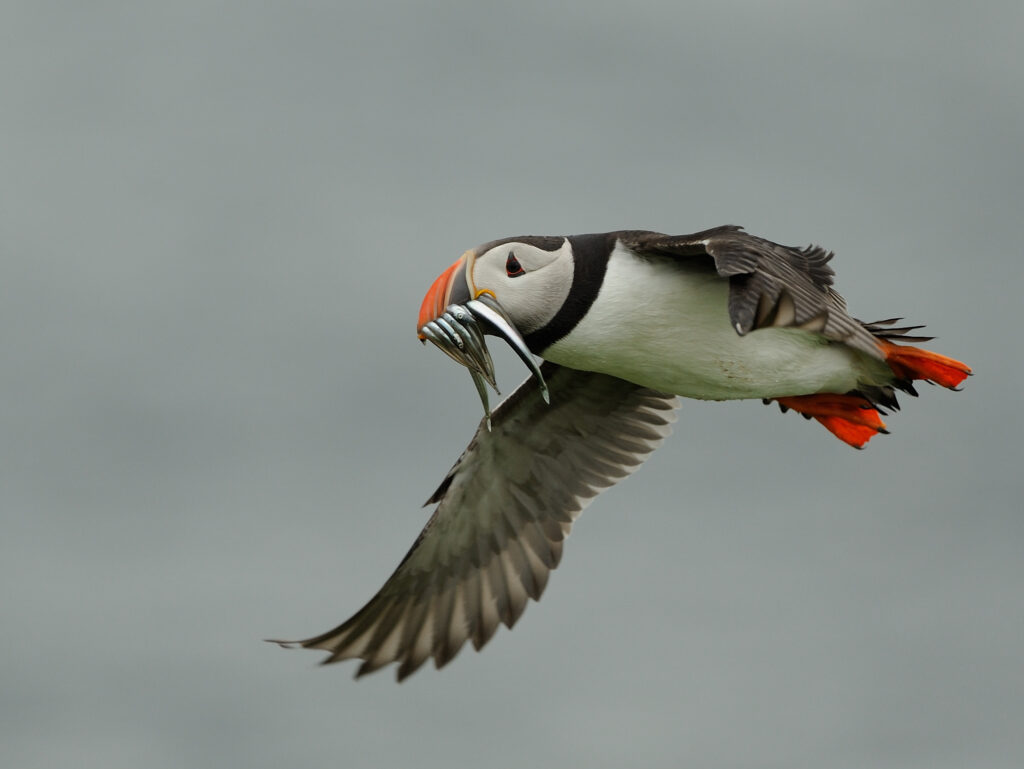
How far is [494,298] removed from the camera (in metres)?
11.2

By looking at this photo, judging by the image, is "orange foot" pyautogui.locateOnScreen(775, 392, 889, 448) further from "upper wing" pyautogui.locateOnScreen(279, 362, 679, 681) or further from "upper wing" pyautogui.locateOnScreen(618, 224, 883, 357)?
"upper wing" pyautogui.locateOnScreen(279, 362, 679, 681)

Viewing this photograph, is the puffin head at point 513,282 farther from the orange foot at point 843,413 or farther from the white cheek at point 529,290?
the orange foot at point 843,413

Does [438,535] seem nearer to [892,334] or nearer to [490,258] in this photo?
[490,258]

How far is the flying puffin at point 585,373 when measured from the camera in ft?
36.0

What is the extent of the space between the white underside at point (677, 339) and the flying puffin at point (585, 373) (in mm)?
10

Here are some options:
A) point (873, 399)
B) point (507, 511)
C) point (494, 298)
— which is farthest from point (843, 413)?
point (494, 298)

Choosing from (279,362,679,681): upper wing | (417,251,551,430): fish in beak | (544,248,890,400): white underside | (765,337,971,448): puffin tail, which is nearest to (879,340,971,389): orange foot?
(765,337,971,448): puffin tail

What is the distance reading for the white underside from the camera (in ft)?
37.0

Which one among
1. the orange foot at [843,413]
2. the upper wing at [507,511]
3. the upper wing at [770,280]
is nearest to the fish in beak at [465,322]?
the upper wing at [770,280]

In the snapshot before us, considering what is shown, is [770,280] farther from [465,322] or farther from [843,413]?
[843,413]

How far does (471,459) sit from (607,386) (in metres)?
1.29

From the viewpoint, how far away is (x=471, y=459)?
13.5 meters

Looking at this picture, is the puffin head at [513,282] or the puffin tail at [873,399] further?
the puffin tail at [873,399]

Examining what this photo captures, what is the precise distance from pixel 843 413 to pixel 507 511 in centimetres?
296
